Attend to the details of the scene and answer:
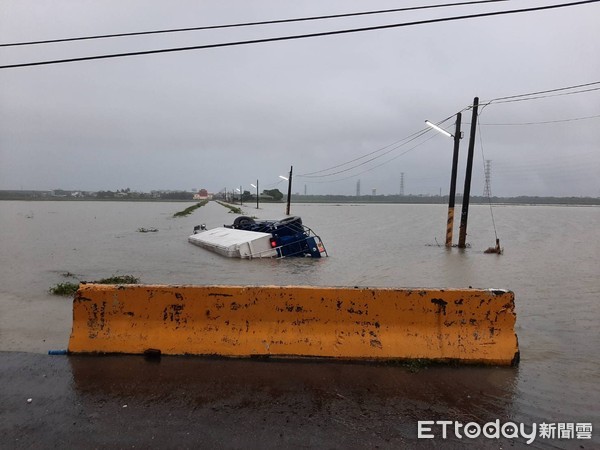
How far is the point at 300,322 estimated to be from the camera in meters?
4.77

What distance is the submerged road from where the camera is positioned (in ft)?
10.6

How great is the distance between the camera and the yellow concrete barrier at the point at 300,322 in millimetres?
4656

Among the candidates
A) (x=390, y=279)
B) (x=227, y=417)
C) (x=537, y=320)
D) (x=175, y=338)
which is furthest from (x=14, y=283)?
(x=537, y=320)

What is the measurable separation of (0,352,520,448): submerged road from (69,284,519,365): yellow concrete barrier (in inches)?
6.2

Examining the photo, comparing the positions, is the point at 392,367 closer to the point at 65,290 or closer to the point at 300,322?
the point at 300,322

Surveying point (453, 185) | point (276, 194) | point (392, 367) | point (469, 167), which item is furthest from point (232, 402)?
point (276, 194)

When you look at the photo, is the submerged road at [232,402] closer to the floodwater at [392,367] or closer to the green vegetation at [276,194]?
the floodwater at [392,367]

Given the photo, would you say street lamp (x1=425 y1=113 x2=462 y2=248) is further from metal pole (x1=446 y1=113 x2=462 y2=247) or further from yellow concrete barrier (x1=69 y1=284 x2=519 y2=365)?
yellow concrete barrier (x1=69 y1=284 x2=519 y2=365)

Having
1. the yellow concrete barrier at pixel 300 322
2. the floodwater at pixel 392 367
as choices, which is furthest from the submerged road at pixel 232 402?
the yellow concrete barrier at pixel 300 322

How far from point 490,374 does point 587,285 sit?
336 inches

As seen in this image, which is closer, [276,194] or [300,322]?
[300,322]

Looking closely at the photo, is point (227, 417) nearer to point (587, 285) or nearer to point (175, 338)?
point (175, 338)

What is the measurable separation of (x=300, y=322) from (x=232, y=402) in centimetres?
130

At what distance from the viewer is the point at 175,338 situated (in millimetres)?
4785
